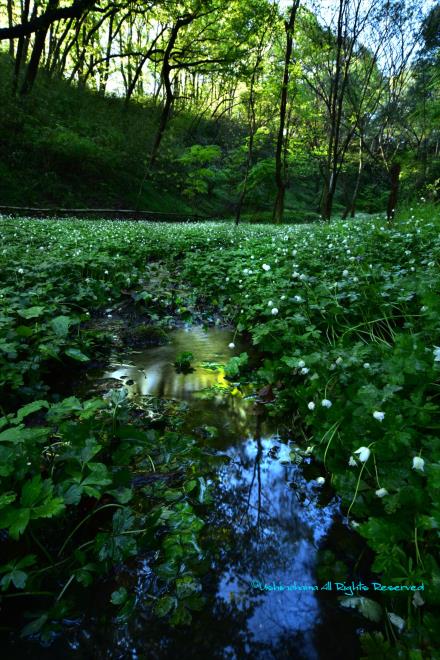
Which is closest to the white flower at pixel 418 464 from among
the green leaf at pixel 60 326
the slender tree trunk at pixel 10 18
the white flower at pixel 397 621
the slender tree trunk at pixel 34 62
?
the white flower at pixel 397 621

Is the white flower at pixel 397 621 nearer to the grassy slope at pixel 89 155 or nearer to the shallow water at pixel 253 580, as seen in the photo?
the shallow water at pixel 253 580

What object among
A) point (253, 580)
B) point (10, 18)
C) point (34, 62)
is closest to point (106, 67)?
point (10, 18)

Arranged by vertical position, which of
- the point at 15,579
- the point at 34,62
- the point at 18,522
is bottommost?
the point at 15,579

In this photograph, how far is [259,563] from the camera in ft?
6.23

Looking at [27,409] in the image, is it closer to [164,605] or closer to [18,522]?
[18,522]

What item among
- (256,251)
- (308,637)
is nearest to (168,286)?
(256,251)

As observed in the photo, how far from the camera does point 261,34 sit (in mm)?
19188

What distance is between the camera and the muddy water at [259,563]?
1.53 meters

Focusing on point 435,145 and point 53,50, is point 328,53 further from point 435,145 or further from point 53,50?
point 53,50

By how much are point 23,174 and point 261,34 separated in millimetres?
14244

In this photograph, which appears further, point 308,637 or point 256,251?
point 256,251

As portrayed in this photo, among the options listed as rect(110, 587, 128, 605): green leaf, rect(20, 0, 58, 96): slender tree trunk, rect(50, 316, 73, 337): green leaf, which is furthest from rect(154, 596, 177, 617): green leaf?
rect(20, 0, 58, 96): slender tree trunk

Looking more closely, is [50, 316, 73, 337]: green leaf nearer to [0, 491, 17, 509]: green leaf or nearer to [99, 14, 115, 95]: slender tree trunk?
[0, 491, 17, 509]: green leaf

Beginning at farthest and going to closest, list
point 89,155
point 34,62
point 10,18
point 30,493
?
1. point 10,18
2. point 89,155
3. point 34,62
4. point 30,493
